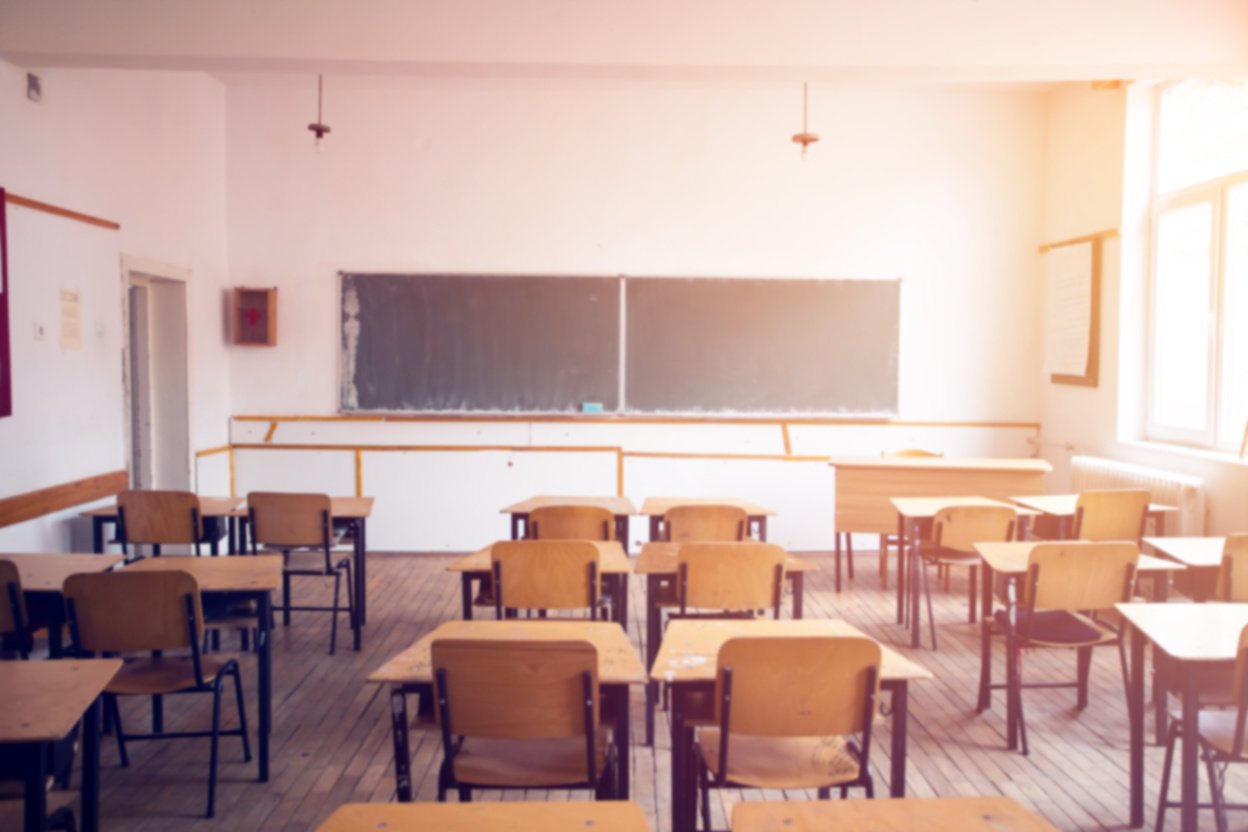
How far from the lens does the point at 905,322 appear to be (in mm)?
7633

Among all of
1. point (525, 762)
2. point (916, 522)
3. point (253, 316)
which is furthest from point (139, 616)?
point (253, 316)

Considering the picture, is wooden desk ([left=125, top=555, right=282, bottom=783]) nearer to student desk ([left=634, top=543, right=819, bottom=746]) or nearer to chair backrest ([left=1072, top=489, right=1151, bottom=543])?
student desk ([left=634, top=543, right=819, bottom=746])

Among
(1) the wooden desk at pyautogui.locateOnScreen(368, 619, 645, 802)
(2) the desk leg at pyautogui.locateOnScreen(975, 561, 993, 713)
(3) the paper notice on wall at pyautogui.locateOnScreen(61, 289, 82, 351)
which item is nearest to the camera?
(1) the wooden desk at pyautogui.locateOnScreen(368, 619, 645, 802)

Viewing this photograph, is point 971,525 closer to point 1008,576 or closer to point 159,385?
point 1008,576

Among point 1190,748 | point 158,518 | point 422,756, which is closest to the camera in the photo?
point 1190,748

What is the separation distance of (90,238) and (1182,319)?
22.0 ft

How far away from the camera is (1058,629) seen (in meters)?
3.92

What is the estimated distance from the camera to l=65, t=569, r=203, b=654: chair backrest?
10.1ft

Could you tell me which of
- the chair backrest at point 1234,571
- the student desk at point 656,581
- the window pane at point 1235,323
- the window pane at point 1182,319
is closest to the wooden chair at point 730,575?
the student desk at point 656,581

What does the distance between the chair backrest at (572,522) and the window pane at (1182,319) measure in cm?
392

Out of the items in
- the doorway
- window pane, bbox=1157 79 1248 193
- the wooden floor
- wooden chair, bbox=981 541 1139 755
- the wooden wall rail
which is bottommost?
the wooden floor

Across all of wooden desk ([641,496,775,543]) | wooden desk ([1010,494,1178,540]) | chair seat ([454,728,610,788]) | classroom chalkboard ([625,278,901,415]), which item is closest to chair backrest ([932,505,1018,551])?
wooden desk ([1010,494,1178,540])

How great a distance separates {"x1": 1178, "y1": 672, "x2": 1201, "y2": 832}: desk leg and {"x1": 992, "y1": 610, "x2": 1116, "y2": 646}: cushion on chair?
0.96m

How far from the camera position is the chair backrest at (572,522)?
4574mm
